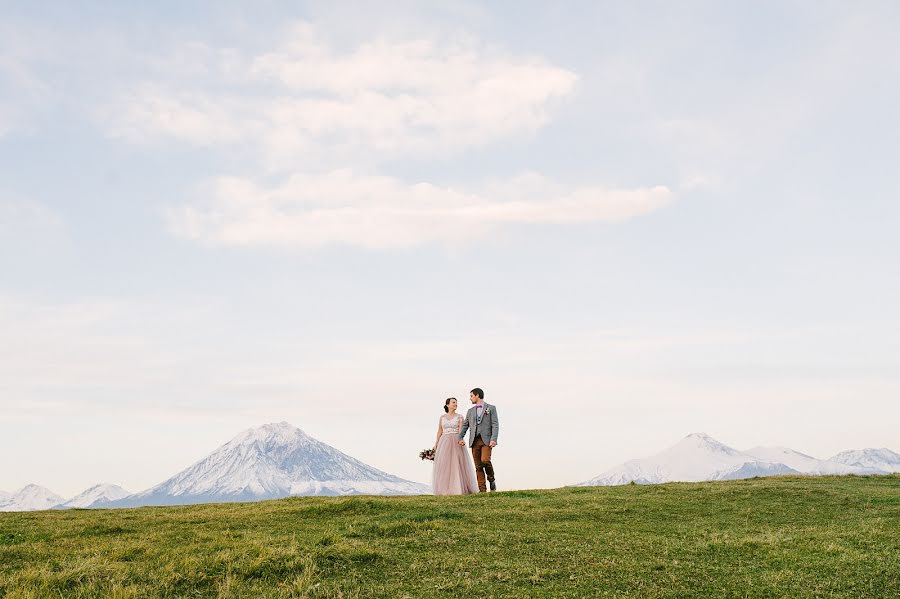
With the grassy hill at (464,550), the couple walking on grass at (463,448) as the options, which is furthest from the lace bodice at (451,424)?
the grassy hill at (464,550)

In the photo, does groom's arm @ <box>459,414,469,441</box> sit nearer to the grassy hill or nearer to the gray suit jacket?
the gray suit jacket

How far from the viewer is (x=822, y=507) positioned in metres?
22.9

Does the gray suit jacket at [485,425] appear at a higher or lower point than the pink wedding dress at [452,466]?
higher

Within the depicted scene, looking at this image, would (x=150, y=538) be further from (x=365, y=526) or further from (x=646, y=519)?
(x=646, y=519)

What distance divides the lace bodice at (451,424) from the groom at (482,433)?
21.1 inches

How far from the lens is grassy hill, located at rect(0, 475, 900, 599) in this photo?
12.3m

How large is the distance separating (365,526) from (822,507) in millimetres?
14743

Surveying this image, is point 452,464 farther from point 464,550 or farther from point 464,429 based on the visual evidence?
point 464,550

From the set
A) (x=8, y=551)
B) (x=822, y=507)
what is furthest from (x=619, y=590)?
(x=822, y=507)

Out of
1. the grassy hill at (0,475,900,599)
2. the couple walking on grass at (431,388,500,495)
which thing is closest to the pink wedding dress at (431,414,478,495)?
the couple walking on grass at (431,388,500,495)

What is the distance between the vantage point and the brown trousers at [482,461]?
29.7m

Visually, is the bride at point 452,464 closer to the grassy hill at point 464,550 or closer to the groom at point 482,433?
the groom at point 482,433

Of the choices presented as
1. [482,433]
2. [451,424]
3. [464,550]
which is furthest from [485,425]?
[464,550]

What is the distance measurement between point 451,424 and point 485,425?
67.4 inches
